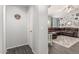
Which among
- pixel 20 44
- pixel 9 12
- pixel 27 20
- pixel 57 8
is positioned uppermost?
pixel 57 8

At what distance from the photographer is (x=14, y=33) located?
453cm

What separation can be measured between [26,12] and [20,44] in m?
1.97

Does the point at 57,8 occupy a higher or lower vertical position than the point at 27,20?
higher

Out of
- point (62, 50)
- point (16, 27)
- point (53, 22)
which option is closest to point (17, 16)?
point (16, 27)

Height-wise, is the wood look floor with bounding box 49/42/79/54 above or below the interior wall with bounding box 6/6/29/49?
below

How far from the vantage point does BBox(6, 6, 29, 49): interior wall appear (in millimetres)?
4258

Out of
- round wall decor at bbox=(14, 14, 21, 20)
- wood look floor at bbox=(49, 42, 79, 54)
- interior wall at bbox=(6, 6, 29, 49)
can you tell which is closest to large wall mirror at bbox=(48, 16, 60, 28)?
wood look floor at bbox=(49, 42, 79, 54)

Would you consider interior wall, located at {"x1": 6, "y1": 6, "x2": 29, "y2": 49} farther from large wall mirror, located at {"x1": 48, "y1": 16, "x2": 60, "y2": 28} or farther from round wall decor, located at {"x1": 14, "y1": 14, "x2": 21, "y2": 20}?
large wall mirror, located at {"x1": 48, "y1": 16, "x2": 60, "y2": 28}

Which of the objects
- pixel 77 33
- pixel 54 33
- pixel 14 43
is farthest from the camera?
pixel 77 33

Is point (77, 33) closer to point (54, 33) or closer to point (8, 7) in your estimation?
point (54, 33)

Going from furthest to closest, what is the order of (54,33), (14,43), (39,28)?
(54,33) < (14,43) < (39,28)

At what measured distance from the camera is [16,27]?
15.2ft

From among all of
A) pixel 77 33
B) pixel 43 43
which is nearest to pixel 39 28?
pixel 43 43

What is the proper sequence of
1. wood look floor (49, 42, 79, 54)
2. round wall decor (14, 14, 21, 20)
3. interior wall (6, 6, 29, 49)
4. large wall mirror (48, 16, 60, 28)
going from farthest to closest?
round wall decor (14, 14, 21, 20) < interior wall (6, 6, 29, 49) < large wall mirror (48, 16, 60, 28) < wood look floor (49, 42, 79, 54)
